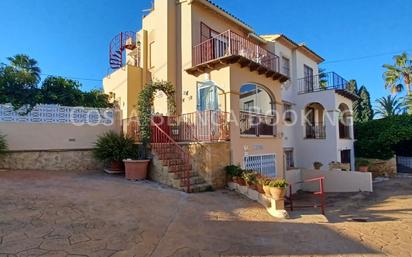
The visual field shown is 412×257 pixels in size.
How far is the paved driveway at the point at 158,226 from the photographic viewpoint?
4.59 m

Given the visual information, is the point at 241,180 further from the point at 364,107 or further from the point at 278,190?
the point at 364,107

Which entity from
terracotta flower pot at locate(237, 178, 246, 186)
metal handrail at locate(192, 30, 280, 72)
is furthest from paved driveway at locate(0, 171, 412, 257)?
metal handrail at locate(192, 30, 280, 72)

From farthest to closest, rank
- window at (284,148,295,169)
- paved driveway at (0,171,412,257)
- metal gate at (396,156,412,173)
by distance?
metal gate at (396,156,412,173), window at (284,148,295,169), paved driveway at (0,171,412,257)

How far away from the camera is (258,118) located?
12859 millimetres

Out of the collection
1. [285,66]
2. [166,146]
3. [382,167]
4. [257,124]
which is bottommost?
[382,167]

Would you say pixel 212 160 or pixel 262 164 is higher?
pixel 212 160

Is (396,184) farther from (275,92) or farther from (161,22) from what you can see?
(161,22)

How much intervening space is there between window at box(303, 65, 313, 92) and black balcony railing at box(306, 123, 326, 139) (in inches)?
101

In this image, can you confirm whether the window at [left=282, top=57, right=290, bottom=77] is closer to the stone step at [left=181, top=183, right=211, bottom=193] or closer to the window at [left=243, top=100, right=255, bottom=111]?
the window at [left=243, top=100, right=255, bottom=111]

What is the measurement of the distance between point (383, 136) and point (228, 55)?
16.0 metres

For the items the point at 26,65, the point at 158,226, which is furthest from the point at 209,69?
the point at 26,65

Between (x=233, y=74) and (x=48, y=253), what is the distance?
29.4 feet

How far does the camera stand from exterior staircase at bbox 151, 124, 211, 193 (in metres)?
9.27

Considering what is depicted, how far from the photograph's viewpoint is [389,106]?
3203 cm
